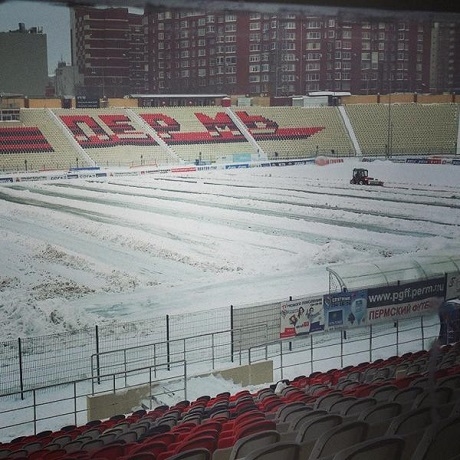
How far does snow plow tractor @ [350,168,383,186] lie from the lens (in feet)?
25.1

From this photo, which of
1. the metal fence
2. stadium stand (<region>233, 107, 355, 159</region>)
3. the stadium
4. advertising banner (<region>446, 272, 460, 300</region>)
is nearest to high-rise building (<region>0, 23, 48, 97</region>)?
the stadium

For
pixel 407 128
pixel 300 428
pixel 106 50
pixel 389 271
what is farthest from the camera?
pixel 407 128

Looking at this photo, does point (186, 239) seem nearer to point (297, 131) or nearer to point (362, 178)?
point (297, 131)

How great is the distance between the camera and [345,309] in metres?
6.82

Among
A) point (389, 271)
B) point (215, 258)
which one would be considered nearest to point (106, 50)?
point (215, 258)

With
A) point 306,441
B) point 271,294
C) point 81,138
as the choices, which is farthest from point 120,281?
point 306,441

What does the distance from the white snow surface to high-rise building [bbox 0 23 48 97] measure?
110cm

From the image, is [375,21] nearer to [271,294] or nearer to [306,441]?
[271,294]

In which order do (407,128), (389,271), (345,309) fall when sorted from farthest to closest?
(407,128) < (389,271) < (345,309)

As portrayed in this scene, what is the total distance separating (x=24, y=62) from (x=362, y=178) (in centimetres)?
383

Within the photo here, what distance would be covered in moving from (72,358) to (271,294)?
1.82 meters

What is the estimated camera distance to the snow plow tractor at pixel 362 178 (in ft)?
25.1

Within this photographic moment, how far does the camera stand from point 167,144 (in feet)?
25.2

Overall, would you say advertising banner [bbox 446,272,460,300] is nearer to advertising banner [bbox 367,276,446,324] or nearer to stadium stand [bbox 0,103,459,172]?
advertising banner [bbox 367,276,446,324]
